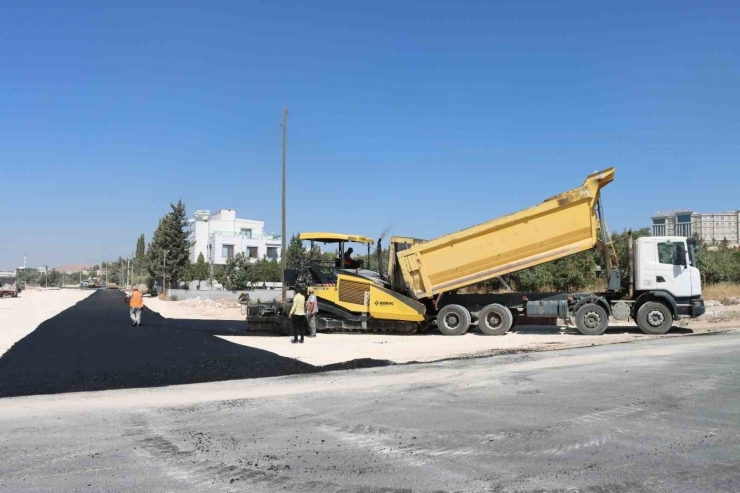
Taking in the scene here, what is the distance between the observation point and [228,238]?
71438mm

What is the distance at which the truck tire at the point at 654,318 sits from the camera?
1697cm

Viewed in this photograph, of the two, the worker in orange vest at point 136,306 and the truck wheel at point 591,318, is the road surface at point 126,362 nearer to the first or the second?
the worker in orange vest at point 136,306

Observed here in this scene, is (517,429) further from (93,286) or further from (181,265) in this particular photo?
(93,286)

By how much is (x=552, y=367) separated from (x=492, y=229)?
6514mm

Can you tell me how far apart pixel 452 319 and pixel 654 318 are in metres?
5.88

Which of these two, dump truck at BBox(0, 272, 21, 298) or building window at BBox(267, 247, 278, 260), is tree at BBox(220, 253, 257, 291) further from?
dump truck at BBox(0, 272, 21, 298)

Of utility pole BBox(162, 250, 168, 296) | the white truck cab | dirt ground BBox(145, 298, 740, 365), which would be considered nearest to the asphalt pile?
dirt ground BBox(145, 298, 740, 365)

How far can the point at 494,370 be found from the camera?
10.9 metres

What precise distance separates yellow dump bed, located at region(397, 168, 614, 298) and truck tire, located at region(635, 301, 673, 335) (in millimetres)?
2743

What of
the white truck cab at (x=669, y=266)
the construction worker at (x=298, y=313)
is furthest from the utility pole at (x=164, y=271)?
the white truck cab at (x=669, y=266)

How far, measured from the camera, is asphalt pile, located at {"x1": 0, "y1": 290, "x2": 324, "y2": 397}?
977 centimetres

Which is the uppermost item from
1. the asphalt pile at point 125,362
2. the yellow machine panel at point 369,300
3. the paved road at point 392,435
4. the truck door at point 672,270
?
the truck door at point 672,270

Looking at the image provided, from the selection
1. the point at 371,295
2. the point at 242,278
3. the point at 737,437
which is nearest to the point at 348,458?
the point at 737,437

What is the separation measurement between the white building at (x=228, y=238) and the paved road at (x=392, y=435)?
5942 centimetres
